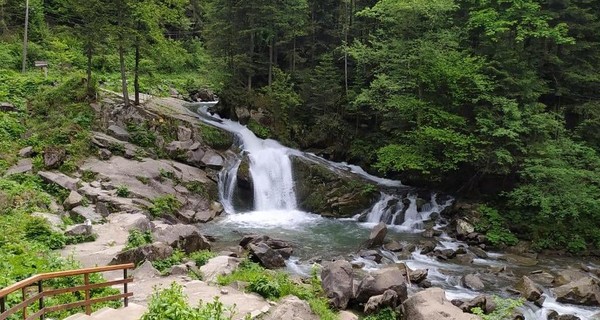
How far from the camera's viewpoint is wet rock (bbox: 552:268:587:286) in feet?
51.4

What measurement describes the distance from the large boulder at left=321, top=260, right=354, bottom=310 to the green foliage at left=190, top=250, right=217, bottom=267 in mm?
3852

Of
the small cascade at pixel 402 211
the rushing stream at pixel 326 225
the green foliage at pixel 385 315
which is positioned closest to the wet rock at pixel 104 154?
the rushing stream at pixel 326 225

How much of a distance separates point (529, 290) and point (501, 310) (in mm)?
2877

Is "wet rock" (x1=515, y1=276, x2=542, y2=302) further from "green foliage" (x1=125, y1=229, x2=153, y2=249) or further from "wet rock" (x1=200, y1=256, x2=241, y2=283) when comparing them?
"green foliage" (x1=125, y1=229, x2=153, y2=249)

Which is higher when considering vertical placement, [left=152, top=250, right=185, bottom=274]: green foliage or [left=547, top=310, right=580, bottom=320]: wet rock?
[left=152, top=250, right=185, bottom=274]: green foliage

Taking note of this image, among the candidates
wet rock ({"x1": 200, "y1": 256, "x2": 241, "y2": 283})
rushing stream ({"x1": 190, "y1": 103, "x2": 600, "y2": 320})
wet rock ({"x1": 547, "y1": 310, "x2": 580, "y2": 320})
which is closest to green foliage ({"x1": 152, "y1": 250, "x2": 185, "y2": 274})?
wet rock ({"x1": 200, "y1": 256, "x2": 241, "y2": 283})

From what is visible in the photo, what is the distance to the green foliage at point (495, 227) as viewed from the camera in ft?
67.1

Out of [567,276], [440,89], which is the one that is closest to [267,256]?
[567,276]

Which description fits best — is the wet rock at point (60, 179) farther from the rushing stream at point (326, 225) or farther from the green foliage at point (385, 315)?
the green foliage at point (385, 315)

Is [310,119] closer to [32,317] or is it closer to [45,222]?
[45,222]

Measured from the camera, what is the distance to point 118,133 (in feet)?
79.4

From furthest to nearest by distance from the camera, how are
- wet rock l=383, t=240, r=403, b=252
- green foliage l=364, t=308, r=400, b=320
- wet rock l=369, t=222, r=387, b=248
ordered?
wet rock l=369, t=222, r=387, b=248
wet rock l=383, t=240, r=403, b=252
green foliage l=364, t=308, r=400, b=320

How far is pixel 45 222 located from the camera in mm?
14969

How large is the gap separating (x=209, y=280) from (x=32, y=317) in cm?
580
